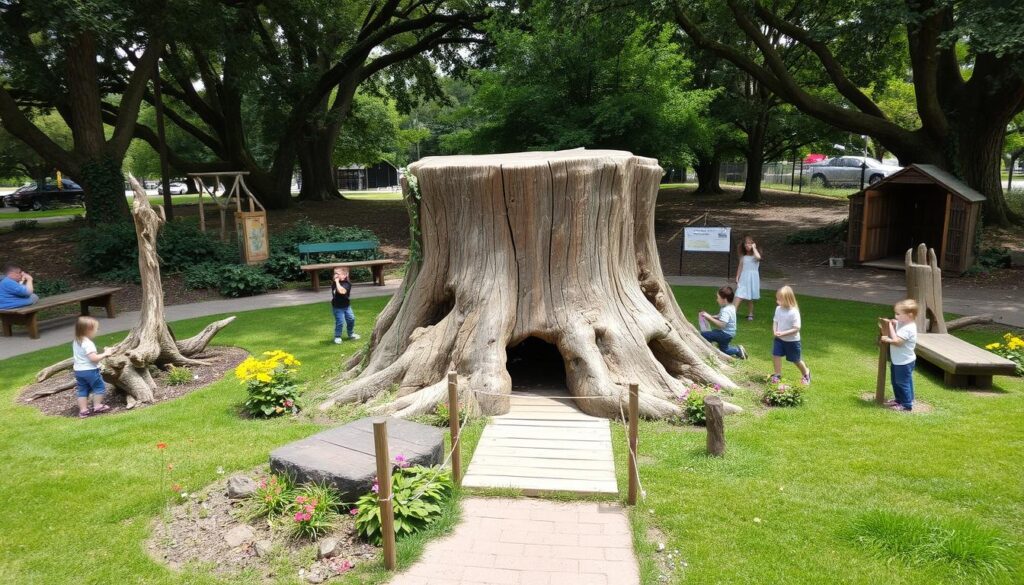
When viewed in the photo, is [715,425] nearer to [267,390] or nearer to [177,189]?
[267,390]

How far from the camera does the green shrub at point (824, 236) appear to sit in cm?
1927

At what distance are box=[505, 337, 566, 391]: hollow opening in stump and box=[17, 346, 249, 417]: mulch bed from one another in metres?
3.97

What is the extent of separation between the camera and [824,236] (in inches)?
771

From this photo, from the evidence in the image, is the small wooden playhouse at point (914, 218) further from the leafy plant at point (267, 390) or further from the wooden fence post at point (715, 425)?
the leafy plant at point (267, 390)

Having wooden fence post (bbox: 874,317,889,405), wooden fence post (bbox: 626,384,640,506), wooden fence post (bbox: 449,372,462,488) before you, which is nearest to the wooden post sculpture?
wooden fence post (bbox: 874,317,889,405)

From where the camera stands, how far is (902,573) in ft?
13.4

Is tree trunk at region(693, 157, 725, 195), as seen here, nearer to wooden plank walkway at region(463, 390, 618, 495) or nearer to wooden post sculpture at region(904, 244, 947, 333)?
wooden post sculpture at region(904, 244, 947, 333)

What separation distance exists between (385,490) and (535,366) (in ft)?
15.6

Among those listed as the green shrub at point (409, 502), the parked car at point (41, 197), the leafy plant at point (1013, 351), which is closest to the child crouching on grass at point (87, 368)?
the green shrub at point (409, 502)

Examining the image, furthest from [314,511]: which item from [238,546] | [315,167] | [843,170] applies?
[843,170]

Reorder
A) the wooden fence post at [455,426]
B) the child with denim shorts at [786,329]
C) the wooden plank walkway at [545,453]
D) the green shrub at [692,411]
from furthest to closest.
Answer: the child with denim shorts at [786,329], the green shrub at [692,411], the wooden plank walkway at [545,453], the wooden fence post at [455,426]

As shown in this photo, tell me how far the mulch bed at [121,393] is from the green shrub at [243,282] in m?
5.46

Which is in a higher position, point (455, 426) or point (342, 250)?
Answer: point (342, 250)

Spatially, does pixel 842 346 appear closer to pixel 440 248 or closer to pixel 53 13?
pixel 440 248
